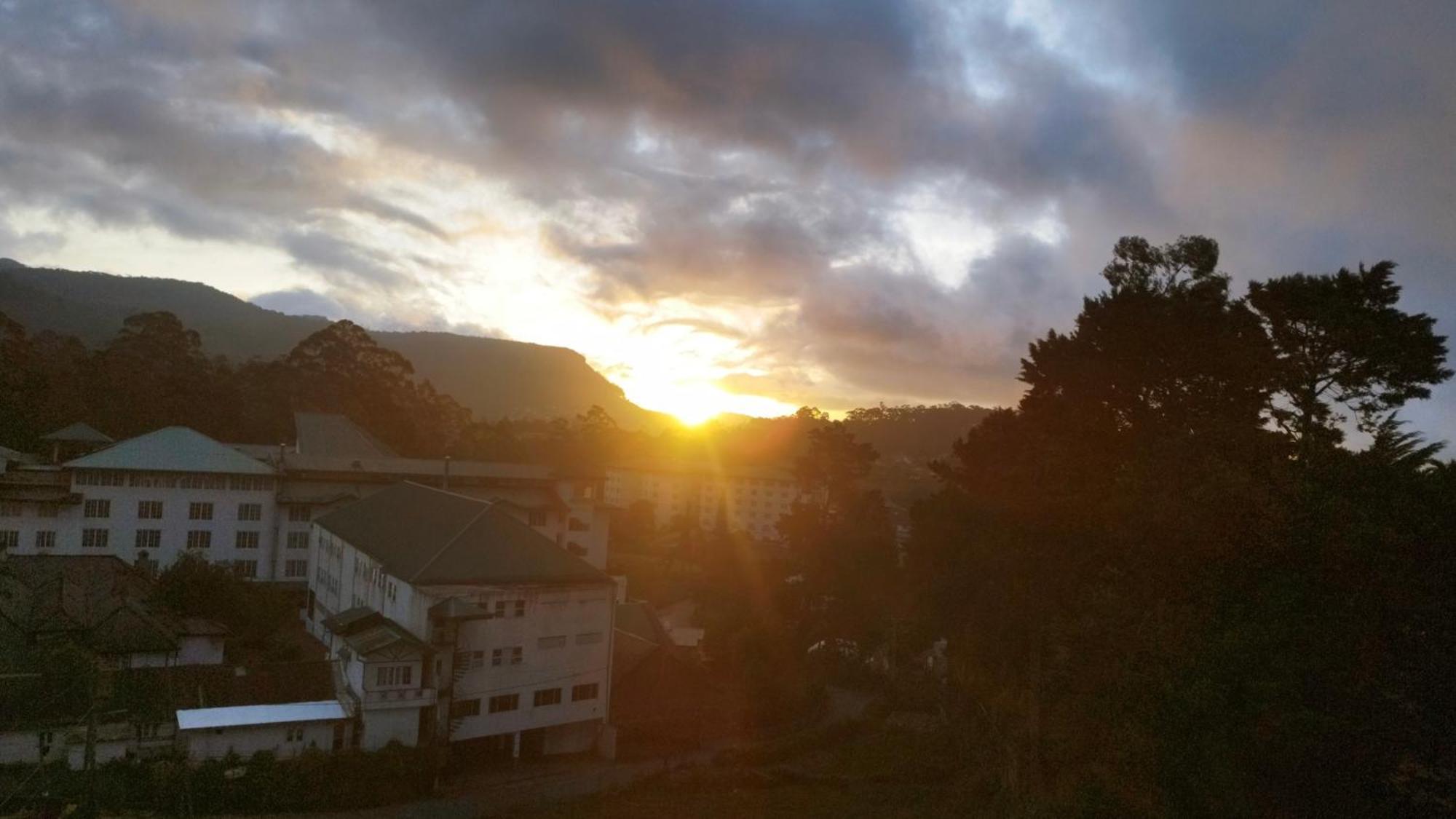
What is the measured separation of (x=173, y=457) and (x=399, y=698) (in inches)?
683

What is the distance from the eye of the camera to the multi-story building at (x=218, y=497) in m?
29.2

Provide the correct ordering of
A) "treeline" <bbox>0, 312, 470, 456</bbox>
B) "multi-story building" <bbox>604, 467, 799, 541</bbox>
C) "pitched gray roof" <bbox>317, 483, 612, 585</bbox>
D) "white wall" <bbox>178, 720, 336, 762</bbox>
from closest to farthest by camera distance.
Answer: "white wall" <bbox>178, 720, 336, 762</bbox>
"pitched gray roof" <bbox>317, 483, 612, 585</bbox>
"treeline" <bbox>0, 312, 470, 456</bbox>
"multi-story building" <bbox>604, 467, 799, 541</bbox>

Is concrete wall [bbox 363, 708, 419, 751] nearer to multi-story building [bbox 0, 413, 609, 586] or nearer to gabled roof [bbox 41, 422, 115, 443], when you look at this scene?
multi-story building [bbox 0, 413, 609, 586]

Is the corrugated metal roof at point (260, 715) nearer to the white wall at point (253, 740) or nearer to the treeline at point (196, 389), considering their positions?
the white wall at point (253, 740)

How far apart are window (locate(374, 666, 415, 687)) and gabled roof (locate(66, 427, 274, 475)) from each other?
16443 mm

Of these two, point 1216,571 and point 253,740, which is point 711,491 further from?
point 1216,571

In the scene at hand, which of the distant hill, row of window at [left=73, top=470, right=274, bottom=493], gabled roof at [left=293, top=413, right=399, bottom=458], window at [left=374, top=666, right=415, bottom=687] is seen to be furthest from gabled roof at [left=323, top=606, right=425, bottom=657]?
the distant hill

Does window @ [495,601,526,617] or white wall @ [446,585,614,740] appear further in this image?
window @ [495,601,526,617]

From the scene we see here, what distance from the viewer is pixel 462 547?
21.8m

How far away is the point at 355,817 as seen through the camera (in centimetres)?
1761

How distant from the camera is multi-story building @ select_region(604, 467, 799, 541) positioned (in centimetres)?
7112

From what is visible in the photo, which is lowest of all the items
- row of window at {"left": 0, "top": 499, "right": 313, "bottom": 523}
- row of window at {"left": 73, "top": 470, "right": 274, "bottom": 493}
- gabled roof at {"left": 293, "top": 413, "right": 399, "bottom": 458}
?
row of window at {"left": 0, "top": 499, "right": 313, "bottom": 523}

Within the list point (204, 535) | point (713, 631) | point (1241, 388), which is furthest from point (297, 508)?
point (1241, 388)

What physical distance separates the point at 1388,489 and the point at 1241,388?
14.0ft
